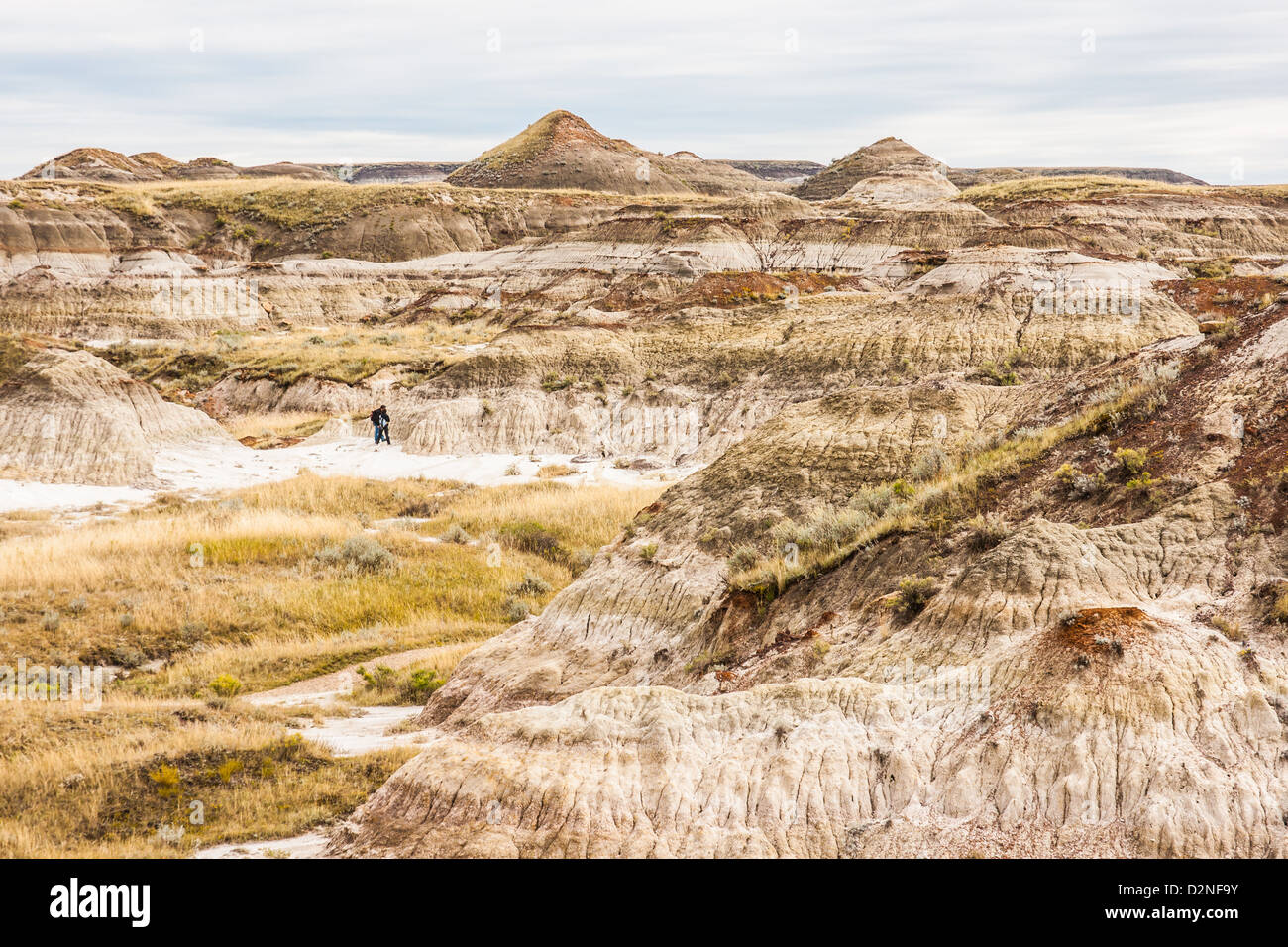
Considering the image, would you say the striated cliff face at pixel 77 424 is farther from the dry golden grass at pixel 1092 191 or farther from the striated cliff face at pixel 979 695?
the dry golden grass at pixel 1092 191

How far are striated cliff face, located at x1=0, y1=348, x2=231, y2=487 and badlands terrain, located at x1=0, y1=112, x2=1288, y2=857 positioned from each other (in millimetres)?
132

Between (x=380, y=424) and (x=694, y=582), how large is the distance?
26805mm

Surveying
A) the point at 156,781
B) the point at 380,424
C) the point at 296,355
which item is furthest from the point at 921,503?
the point at 296,355

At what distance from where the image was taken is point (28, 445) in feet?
96.5

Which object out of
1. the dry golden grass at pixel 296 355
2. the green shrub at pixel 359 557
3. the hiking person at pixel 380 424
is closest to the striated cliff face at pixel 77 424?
the hiking person at pixel 380 424

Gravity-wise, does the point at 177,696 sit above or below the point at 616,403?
below

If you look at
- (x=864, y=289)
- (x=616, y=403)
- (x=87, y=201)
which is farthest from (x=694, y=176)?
(x=616, y=403)

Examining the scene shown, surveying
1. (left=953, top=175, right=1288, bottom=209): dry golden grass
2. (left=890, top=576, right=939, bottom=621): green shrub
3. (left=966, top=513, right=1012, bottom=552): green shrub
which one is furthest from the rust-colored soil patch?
(left=953, top=175, right=1288, bottom=209): dry golden grass

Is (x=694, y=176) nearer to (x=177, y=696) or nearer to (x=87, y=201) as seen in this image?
(x=87, y=201)

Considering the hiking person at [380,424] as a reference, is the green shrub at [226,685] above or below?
below

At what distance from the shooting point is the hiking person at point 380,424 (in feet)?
123

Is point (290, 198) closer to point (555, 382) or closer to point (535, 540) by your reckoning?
point (555, 382)

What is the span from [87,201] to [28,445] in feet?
178

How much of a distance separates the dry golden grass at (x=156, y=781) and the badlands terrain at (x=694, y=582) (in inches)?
2.0
